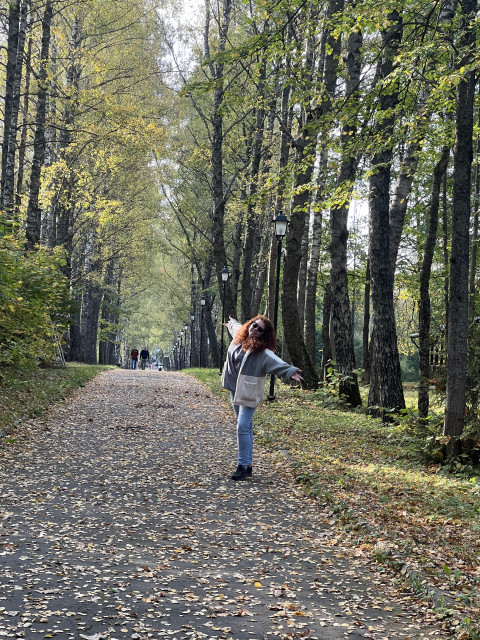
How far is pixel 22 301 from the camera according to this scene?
40.8 ft

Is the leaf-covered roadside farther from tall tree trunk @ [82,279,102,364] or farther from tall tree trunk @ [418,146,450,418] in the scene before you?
tall tree trunk @ [82,279,102,364]

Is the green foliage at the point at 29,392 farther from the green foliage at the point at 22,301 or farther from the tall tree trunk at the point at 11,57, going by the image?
the tall tree trunk at the point at 11,57

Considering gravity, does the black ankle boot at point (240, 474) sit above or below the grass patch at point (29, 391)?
below

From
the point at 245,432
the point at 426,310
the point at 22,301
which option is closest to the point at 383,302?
the point at 426,310

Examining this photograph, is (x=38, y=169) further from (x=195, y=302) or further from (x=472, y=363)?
(x=195, y=302)

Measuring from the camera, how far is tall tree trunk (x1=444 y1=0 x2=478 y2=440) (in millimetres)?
8156

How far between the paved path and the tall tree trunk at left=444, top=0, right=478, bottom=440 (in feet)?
8.30

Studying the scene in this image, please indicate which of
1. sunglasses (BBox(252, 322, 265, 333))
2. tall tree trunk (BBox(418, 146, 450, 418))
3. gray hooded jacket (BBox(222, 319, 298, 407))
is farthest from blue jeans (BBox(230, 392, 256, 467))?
tall tree trunk (BBox(418, 146, 450, 418))

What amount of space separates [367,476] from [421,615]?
3.65 m

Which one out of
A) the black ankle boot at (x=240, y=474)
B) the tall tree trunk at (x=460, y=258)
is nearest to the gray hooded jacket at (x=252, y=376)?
the black ankle boot at (x=240, y=474)

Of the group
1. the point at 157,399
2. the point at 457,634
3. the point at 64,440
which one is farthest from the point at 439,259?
the point at 457,634

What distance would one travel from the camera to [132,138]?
1905 cm

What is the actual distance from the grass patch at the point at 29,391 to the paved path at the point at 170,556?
4.34 feet

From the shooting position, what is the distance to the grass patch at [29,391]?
10772 mm
